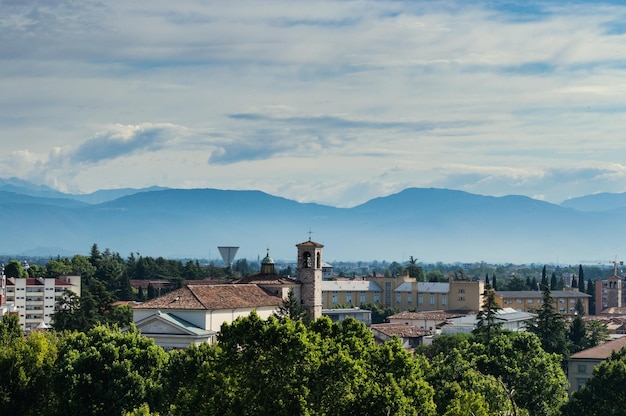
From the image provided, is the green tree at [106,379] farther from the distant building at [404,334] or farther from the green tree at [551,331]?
the distant building at [404,334]

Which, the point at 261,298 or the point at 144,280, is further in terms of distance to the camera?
the point at 144,280

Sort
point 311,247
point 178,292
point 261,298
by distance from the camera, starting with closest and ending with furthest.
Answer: point 178,292 → point 261,298 → point 311,247

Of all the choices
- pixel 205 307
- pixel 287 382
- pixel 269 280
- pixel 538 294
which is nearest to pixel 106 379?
pixel 287 382

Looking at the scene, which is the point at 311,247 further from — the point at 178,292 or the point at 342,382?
the point at 342,382

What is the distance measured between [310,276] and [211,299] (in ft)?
50.4

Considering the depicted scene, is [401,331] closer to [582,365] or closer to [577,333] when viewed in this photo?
[577,333]

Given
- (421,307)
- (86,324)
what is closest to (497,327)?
(86,324)

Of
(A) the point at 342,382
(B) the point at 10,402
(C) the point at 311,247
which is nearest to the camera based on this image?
(A) the point at 342,382

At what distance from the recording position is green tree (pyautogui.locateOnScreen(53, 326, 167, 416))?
49.8m

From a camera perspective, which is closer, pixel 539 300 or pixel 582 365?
pixel 582 365

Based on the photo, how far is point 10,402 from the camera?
51.6 meters

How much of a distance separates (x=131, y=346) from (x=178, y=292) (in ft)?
68.4

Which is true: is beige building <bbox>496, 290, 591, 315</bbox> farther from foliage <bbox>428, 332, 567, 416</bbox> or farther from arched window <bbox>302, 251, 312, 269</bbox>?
foliage <bbox>428, 332, 567, 416</bbox>

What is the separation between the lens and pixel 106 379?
50.9 meters
